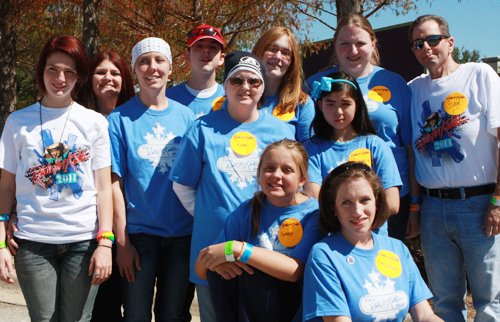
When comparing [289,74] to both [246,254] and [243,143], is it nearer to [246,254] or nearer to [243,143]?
[243,143]

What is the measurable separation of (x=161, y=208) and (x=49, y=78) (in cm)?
107

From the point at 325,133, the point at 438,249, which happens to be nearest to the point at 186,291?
the point at 325,133

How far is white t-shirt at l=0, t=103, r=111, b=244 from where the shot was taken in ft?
8.19

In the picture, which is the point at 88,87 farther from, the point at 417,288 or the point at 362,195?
the point at 417,288

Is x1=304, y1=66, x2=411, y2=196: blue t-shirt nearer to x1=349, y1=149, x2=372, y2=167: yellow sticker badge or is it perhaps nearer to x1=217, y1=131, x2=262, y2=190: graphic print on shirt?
x1=349, y1=149, x2=372, y2=167: yellow sticker badge

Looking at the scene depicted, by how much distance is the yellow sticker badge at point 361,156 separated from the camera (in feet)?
8.76

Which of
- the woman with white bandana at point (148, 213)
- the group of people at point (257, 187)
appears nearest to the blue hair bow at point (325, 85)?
the group of people at point (257, 187)

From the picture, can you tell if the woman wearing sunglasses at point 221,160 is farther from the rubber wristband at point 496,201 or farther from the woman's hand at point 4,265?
the rubber wristband at point 496,201

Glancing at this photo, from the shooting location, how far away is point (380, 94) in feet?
10.4

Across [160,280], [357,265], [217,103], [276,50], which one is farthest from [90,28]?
[357,265]

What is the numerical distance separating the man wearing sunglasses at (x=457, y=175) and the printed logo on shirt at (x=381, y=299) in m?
1.04

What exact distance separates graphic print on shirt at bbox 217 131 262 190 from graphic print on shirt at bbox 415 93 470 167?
1360 millimetres

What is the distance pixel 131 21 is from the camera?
32.3ft

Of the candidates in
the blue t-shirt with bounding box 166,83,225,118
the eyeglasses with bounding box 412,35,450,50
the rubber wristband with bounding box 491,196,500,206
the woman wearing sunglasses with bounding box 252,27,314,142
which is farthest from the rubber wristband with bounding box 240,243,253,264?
the eyeglasses with bounding box 412,35,450,50
